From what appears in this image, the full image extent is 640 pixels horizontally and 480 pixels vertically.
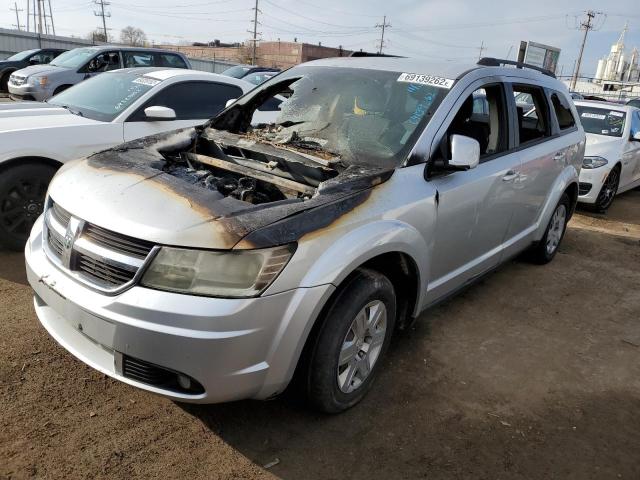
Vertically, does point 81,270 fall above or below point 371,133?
below

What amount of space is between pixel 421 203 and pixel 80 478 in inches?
83.3

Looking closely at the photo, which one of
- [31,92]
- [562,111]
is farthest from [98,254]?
[31,92]

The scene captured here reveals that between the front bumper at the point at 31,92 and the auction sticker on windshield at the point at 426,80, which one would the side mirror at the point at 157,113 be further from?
the front bumper at the point at 31,92

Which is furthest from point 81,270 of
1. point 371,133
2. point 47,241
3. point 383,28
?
point 383,28

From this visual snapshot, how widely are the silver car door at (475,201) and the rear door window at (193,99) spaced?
10.4ft

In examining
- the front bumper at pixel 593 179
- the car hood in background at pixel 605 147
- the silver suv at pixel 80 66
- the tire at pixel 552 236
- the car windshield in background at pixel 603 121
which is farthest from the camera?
the silver suv at pixel 80 66

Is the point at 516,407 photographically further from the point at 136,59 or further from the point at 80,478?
the point at 136,59

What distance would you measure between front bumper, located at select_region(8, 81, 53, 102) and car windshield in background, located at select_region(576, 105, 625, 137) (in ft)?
34.8

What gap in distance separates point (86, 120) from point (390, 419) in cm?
396

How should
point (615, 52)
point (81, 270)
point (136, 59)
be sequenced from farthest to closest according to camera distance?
point (615, 52) → point (136, 59) → point (81, 270)

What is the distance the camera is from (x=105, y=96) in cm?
541

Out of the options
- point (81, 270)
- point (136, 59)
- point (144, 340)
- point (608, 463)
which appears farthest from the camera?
point (136, 59)

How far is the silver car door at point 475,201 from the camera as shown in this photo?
10.4ft

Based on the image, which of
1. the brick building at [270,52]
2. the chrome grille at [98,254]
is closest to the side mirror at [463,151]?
the chrome grille at [98,254]
